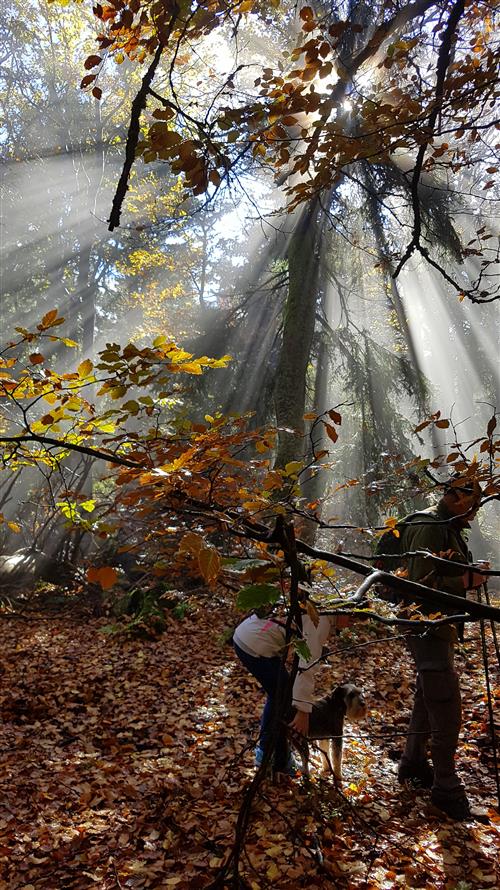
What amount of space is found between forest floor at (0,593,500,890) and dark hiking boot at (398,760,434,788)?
102 millimetres

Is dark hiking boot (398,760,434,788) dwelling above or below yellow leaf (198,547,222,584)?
below

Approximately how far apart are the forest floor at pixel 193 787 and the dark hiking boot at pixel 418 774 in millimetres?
102

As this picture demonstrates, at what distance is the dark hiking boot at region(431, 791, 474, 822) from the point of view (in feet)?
10.9

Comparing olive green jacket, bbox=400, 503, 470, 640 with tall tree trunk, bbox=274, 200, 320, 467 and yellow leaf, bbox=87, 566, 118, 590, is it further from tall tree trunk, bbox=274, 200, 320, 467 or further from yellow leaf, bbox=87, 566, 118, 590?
tall tree trunk, bbox=274, 200, 320, 467

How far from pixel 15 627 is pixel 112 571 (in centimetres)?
727

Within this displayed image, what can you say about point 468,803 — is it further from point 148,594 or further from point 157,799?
point 148,594

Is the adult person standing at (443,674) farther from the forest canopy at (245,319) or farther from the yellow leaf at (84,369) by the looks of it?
the yellow leaf at (84,369)

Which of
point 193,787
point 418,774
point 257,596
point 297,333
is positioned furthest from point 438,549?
point 297,333

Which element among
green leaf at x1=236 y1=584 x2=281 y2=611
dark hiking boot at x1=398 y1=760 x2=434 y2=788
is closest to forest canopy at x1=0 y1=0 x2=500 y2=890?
green leaf at x1=236 y1=584 x2=281 y2=611

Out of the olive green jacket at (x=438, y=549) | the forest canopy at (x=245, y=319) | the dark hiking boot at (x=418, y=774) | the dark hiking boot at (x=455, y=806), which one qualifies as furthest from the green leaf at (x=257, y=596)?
the dark hiking boot at (x=418, y=774)

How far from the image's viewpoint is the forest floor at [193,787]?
2871 mm

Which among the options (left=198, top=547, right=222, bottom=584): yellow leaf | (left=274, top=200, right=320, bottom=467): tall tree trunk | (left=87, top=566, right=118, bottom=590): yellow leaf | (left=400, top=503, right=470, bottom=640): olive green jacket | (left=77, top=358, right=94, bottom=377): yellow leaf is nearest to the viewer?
(left=198, top=547, right=222, bottom=584): yellow leaf

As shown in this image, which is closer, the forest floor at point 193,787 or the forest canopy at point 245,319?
the forest canopy at point 245,319

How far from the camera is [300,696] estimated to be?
3373mm
